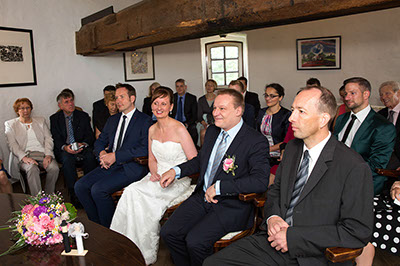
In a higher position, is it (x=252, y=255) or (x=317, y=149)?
(x=317, y=149)

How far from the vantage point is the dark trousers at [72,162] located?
4.39 m

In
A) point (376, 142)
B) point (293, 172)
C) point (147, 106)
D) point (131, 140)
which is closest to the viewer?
point (293, 172)

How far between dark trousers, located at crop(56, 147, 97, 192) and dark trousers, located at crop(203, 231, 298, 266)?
3.02m

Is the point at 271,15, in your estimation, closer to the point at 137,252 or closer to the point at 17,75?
the point at 137,252

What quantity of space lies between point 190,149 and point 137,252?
140cm

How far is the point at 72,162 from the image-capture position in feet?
14.5

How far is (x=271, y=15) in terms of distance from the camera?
2850 mm

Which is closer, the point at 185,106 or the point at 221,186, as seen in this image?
the point at 221,186

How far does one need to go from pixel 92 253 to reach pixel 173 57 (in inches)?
238

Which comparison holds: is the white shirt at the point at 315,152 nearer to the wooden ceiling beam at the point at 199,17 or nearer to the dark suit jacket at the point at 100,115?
the wooden ceiling beam at the point at 199,17

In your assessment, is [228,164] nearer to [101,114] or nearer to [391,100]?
[391,100]

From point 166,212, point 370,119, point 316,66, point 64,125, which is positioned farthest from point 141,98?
point 370,119

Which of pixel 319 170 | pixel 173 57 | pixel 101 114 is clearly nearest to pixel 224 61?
pixel 173 57

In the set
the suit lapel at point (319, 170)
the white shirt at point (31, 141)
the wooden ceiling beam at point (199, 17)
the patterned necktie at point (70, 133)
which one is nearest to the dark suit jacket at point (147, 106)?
the wooden ceiling beam at point (199, 17)
